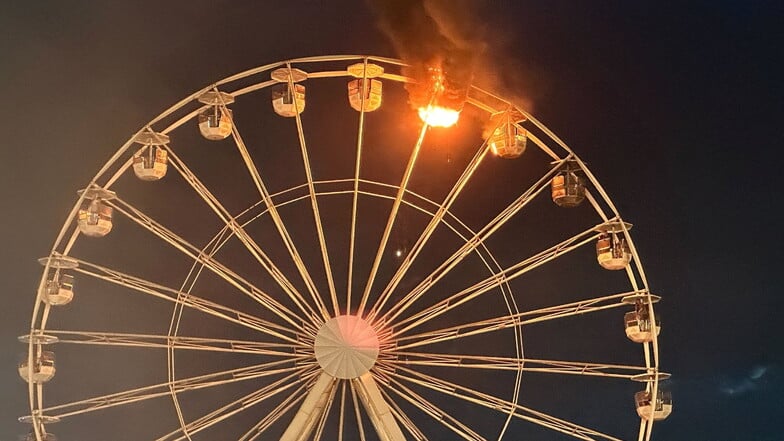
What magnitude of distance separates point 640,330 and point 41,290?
404 cm

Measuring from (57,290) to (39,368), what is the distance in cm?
53

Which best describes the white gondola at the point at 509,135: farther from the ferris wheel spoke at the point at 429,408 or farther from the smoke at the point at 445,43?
the ferris wheel spoke at the point at 429,408

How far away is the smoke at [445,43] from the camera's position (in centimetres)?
615

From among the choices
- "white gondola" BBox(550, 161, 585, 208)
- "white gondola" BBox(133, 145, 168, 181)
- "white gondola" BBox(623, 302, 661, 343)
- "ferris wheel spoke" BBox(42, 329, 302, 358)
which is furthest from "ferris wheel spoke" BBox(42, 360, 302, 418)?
"white gondola" BBox(623, 302, 661, 343)

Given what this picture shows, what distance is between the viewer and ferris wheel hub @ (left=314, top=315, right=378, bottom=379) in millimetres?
6086

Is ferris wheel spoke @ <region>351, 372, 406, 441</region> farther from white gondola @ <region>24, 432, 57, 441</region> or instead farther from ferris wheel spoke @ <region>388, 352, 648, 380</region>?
white gondola @ <region>24, 432, 57, 441</region>

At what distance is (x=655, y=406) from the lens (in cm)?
613

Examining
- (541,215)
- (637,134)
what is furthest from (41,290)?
(637,134)

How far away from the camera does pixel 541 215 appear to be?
8320 millimetres

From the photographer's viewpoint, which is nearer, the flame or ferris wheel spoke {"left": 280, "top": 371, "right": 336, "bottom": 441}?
the flame

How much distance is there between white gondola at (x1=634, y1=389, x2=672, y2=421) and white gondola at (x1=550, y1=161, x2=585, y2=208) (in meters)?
1.42

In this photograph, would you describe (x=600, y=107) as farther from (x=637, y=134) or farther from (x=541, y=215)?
(x=541, y=215)

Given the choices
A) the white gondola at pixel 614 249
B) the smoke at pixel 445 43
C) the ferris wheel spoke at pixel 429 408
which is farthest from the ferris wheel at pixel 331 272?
the white gondola at pixel 614 249

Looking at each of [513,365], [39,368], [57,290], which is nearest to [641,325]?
[513,365]
